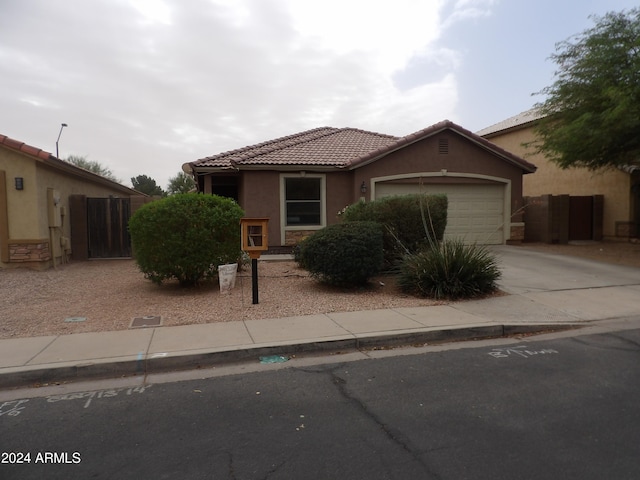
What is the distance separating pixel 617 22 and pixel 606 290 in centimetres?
787

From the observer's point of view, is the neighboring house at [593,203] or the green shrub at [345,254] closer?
the green shrub at [345,254]

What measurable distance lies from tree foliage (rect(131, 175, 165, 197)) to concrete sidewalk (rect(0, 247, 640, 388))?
6623 cm

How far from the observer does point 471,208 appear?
16.1 m

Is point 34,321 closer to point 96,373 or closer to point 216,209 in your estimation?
point 96,373

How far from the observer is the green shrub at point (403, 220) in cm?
1034

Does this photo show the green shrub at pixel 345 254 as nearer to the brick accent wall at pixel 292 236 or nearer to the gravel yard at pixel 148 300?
the gravel yard at pixel 148 300

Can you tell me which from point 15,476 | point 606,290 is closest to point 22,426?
point 15,476

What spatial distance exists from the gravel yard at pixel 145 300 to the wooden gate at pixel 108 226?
329 cm

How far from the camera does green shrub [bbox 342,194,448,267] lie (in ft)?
33.9

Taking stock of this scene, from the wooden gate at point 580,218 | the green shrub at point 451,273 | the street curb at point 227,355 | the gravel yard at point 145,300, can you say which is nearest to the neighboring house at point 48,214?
the gravel yard at point 145,300

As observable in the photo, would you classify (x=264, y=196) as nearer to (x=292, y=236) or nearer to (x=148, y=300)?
(x=292, y=236)

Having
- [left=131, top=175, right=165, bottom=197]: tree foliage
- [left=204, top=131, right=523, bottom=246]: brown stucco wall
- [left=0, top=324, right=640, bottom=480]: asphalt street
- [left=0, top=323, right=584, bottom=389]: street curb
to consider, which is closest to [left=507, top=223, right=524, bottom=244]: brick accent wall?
[left=204, top=131, right=523, bottom=246]: brown stucco wall

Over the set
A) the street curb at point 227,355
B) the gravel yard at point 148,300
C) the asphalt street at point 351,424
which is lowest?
the asphalt street at point 351,424

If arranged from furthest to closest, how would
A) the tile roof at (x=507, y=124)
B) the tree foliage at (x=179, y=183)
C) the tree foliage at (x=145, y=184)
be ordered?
the tree foliage at (x=145, y=184), the tree foliage at (x=179, y=183), the tile roof at (x=507, y=124)
